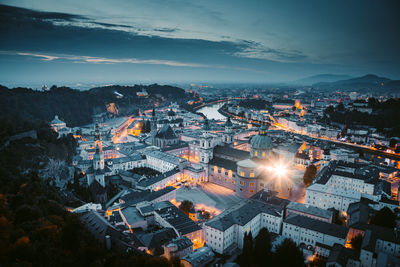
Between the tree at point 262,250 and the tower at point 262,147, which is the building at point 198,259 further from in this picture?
the tower at point 262,147

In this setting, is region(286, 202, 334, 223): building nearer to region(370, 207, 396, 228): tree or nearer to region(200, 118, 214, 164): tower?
region(370, 207, 396, 228): tree

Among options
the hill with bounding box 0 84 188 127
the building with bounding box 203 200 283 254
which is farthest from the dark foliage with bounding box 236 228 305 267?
the hill with bounding box 0 84 188 127

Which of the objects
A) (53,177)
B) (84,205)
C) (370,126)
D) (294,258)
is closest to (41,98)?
(53,177)

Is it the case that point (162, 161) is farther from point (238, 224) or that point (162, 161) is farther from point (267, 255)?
point (267, 255)

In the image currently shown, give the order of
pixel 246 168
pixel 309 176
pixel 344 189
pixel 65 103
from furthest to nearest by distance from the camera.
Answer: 1. pixel 65 103
2. pixel 309 176
3. pixel 246 168
4. pixel 344 189

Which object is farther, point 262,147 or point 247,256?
point 262,147

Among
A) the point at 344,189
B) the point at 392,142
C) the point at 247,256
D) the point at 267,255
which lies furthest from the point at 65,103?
the point at 392,142
